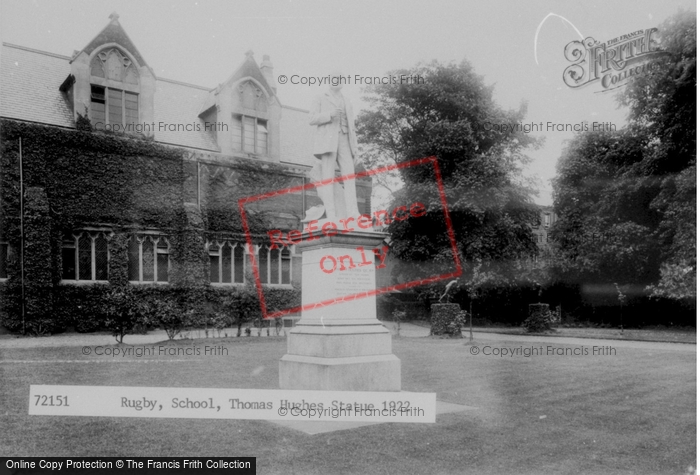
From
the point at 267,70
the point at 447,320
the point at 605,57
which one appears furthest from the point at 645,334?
the point at 267,70

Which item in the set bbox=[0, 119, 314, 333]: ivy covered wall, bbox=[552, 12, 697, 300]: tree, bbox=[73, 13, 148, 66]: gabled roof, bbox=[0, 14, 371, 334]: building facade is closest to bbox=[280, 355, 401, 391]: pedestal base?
bbox=[552, 12, 697, 300]: tree

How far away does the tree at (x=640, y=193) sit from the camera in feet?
55.1

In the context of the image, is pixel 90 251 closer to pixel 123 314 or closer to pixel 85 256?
pixel 85 256

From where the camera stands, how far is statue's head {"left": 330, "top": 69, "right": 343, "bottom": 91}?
7777 mm

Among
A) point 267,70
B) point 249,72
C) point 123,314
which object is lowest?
point 123,314

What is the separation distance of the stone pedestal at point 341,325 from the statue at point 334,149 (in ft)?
1.78

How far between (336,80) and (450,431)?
451 centimetres

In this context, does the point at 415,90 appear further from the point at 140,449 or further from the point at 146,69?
the point at 140,449

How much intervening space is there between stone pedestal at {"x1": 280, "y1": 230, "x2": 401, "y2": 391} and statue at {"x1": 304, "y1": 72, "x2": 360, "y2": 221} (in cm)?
54

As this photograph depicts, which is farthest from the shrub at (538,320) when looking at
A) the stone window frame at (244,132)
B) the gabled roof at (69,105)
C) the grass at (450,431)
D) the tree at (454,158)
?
the stone window frame at (244,132)

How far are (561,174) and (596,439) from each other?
807 inches

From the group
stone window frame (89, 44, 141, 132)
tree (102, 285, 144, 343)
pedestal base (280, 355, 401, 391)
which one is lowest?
pedestal base (280, 355, 401, 391)

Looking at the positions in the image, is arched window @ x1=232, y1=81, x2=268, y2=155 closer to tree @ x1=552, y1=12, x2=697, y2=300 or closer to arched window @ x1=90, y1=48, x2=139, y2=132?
arched window @ x1=90, y1=48, x2=139, y2=132

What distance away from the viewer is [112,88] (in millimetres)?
20688
